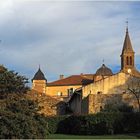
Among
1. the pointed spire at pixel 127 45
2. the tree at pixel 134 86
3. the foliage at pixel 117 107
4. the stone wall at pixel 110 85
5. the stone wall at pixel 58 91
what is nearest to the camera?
the foliage at pixel 117 107

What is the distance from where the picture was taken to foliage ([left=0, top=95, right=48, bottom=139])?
26737 millimetres

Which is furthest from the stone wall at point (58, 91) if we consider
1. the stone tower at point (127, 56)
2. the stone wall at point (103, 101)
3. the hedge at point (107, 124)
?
the hedge at point (107, 124)

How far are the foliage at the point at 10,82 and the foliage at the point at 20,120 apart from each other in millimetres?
1209

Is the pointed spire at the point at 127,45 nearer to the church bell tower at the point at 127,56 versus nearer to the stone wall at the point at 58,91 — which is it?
the church bell tower at the point at 127,56

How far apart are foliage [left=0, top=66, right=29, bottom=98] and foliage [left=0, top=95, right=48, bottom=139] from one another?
1.21 meters

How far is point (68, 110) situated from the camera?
7094 cm

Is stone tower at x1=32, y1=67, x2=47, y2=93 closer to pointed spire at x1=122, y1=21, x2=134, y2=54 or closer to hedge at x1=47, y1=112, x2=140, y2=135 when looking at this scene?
pointed spire at x1=122, y1=21, x2=134, y2=54

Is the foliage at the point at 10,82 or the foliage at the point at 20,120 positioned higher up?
the foliage at the point at 10,82

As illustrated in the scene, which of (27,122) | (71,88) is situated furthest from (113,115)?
(71,88)

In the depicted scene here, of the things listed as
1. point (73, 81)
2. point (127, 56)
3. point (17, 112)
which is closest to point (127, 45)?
point (127, 56)

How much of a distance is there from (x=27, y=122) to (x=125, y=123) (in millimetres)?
21908

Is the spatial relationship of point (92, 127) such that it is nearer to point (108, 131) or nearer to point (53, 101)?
point (108, 131)

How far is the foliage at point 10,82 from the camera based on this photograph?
103 feet

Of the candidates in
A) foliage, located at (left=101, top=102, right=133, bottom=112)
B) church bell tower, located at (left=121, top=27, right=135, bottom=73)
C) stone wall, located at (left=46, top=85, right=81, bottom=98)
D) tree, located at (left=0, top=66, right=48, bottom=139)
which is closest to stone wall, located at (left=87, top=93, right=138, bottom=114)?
foliage, located at (left=101, top=102, right=133, bottom=112)
